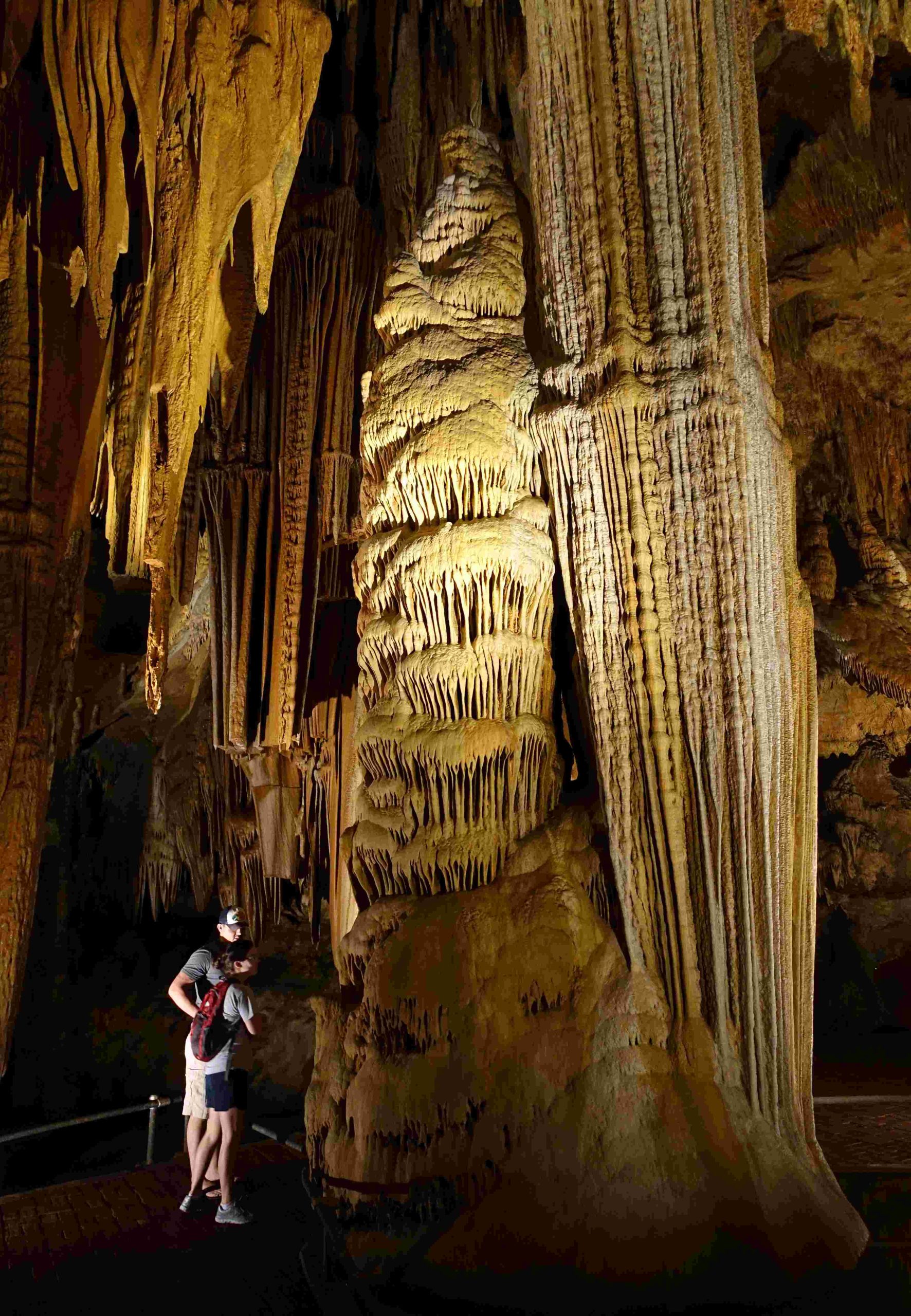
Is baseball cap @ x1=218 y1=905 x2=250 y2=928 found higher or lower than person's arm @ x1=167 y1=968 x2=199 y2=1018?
higher

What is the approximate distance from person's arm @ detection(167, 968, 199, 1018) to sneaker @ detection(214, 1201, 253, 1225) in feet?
2.40

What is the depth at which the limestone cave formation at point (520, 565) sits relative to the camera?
3314 millimetres

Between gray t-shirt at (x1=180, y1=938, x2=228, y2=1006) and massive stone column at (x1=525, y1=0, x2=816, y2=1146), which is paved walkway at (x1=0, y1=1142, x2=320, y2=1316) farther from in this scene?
massive stone column at (x1=525, y1=0, x2=816, y2=1146)

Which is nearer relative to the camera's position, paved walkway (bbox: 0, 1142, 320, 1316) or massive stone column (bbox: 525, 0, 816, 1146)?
paved walkway (bbox: 0, 1142, 320, 1316)

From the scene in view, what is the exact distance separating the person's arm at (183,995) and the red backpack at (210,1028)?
1.0 inches

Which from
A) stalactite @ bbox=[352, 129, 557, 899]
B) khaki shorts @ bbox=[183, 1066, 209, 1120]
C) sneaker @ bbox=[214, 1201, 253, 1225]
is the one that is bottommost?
sneaker @ bbox=[214, 1201, 253, 1225]

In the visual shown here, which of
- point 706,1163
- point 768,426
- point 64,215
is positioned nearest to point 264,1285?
point 706,1163

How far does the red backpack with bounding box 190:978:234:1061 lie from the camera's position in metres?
3.81

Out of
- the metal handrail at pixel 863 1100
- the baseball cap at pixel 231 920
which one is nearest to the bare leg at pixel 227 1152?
the baseball cap at pixel 231 920

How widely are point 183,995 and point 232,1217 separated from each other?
2.75ft

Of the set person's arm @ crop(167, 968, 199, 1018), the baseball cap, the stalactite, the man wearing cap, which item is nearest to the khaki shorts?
the man wearing cap

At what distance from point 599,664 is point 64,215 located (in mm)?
4832

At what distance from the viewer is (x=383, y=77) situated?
6.71 meters

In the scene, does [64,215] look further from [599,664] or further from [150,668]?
[599,664]
